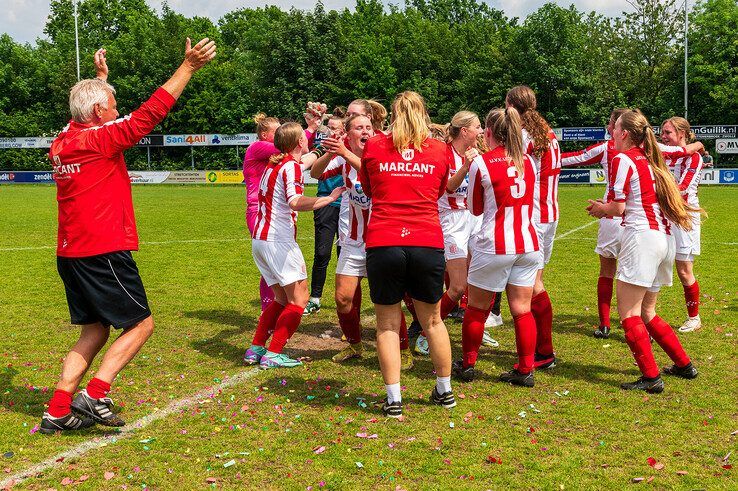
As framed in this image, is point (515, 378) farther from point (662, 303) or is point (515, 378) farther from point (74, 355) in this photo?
point (662, 303)

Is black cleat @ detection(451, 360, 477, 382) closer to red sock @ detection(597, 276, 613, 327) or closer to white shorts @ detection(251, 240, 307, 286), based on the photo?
white shorts @ detection(251, 240, 307, 286)

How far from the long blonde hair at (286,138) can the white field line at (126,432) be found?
199cm

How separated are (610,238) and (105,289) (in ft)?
17.3

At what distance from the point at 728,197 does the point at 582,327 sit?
23.5 metres

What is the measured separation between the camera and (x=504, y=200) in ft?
18.8

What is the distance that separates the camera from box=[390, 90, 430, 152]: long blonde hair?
5.15 metres

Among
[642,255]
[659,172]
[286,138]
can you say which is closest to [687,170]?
[659,172]

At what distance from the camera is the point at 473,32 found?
60.8 meters

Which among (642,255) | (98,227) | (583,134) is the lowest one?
(642,255)

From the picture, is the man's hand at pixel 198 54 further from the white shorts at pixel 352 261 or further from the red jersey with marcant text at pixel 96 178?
the white shorts at pixel 352 261

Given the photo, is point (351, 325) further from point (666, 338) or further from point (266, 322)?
point (666, 338)

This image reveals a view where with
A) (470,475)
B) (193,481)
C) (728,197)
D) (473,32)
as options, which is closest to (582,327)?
(470,475)

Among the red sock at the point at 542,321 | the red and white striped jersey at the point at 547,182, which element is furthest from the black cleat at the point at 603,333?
the red and white striped jersey at the point at 547,182

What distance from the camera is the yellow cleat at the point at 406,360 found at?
6.58m
